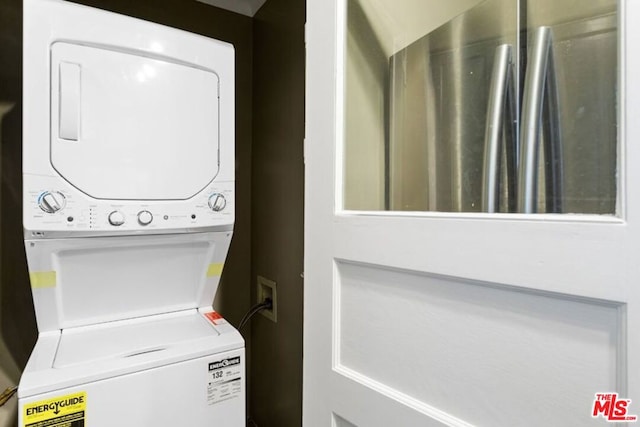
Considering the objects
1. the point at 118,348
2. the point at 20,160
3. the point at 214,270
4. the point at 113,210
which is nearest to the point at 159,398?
the point at 118,348

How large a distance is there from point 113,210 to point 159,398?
0.56 m

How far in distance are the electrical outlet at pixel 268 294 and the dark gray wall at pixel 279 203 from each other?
0.03 meters

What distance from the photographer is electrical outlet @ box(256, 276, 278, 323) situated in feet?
5.44

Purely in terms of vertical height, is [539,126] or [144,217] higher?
[539,126]

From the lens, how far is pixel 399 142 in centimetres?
80

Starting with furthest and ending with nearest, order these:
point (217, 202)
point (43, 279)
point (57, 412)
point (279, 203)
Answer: point (279, 203) < point (217, 202) < point (43, 279) < point (57, 412)

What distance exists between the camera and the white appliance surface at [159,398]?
0.89 meters

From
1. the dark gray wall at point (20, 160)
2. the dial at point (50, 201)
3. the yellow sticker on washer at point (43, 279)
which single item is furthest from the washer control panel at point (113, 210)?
the dark gray wall at point (20, 160)

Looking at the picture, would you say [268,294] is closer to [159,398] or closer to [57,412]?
[159,398]

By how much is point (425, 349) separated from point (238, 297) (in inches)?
55.7

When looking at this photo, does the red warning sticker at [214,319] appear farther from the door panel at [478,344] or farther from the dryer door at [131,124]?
the door panel at [478,344]

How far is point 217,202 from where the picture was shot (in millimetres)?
1227

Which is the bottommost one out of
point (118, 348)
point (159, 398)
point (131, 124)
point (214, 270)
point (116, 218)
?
point (159, 398)

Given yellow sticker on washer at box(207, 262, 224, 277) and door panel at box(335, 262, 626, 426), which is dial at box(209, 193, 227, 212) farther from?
door panel at box(335, 262, 626, 426)
